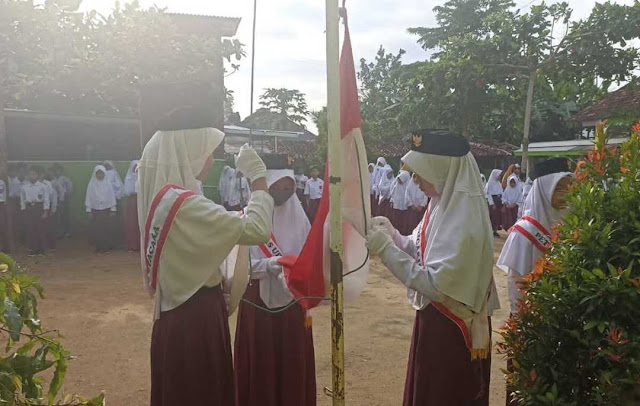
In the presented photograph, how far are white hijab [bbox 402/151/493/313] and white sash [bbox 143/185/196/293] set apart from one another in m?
1.19

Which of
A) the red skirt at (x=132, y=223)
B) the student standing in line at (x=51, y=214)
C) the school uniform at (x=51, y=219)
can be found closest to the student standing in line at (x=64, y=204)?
the student standing in line at (x=51, y=214)

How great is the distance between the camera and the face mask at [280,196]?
371 centimetres

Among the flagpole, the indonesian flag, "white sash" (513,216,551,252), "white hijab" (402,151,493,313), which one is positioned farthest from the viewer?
"white sash" (513,216,551,252)

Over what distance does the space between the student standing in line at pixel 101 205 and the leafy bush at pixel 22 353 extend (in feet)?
33.4

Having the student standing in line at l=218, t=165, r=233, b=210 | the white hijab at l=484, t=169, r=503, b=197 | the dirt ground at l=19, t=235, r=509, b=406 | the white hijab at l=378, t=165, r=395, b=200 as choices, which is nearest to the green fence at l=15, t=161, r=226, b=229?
the student standing in line at l=218, t=165, r=233, b=210

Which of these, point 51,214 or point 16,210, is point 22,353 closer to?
point 51,214

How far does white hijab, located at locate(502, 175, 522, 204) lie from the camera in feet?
46.3

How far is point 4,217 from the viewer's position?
11.1 metres

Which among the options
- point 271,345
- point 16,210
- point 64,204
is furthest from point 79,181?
point 271,345

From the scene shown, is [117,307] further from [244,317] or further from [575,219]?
[575,219]

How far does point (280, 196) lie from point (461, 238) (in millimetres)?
1506

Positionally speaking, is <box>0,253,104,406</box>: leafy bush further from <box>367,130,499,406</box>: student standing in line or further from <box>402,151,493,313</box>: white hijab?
<box>402,151,493,313</box>: white hijab

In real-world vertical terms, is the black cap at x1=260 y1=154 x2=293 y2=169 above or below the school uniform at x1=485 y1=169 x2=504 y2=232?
above

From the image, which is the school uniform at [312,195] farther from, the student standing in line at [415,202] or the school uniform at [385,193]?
the student standing in line at [415,202]
